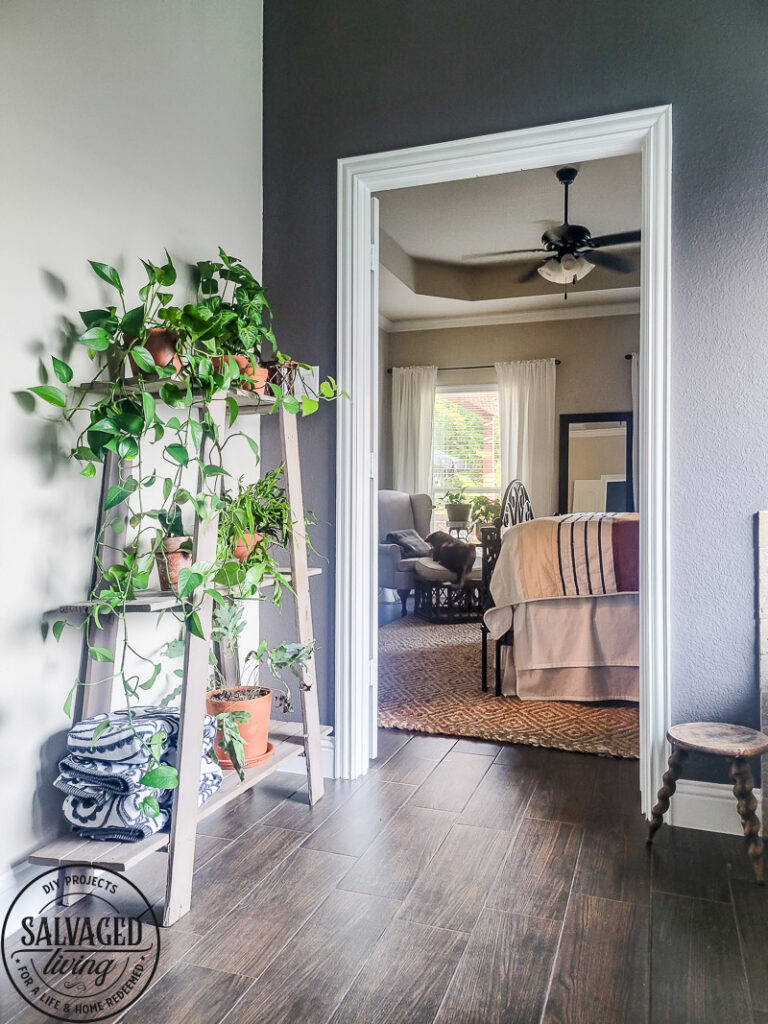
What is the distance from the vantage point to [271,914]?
1786 millimetres

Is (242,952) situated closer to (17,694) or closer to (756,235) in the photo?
(17,694)

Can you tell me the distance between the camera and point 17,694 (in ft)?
5.76

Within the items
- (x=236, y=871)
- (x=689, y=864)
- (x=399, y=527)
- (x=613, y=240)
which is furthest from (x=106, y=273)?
(x=399, y=527)

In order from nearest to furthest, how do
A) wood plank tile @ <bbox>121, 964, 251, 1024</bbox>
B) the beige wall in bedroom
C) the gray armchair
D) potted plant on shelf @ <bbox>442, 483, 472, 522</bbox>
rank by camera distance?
wood plank tile @ <bbox>121, 964, 251, 1024</bbox>, the gray armchair, the beige wall in bedroom, potted plant on shelf @ <bbox>442, 483, 472, 522</bbox>

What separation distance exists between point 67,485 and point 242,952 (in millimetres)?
1163

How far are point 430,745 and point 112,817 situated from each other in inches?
61.9

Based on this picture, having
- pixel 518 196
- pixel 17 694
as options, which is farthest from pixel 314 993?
pixel 518 196

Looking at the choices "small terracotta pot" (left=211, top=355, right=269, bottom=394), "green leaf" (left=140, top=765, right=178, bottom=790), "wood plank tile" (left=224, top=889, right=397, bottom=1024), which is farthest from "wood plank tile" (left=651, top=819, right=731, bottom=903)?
"small terracotta pot" (left=211, top=355, right=269, bottom=394)

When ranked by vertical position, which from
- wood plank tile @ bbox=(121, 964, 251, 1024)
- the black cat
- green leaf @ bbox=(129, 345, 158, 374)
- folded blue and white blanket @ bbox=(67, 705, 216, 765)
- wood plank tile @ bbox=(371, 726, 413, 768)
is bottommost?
wood plank tile @ bbox=(371, 726, 413, 768)

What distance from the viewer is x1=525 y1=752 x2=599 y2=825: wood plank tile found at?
240 centimetres

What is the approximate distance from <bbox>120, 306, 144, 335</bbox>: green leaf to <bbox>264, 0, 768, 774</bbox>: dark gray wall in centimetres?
134

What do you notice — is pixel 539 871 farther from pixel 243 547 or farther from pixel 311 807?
pixel 243 547

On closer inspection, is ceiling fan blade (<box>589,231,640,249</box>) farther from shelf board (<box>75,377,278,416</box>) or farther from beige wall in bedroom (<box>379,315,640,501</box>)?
shelf board (<box>75,377,278,416</box>)

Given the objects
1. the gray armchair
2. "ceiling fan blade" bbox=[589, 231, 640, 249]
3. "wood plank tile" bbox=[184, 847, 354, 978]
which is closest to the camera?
"wood plank tile" bbox=[184, 847, 354, 978]
